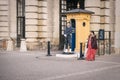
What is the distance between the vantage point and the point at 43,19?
28.5 meters

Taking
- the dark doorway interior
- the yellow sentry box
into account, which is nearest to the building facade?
the dark doorway interior

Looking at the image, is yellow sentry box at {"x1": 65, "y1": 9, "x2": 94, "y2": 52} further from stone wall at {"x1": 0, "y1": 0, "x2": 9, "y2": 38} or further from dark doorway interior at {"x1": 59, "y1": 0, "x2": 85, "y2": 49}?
stone wall at {"x1": 0, "y1": 0, "x2": 9, "y2": 38}

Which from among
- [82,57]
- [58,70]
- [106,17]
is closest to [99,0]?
[106,17]

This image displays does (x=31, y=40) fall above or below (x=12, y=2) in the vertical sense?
below

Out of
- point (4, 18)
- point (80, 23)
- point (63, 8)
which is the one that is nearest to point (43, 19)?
point (63, 8)

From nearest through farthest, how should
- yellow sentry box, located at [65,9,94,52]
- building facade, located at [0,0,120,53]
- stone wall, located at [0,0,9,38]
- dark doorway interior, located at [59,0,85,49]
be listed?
yellow sentry box, located at [65,9,94,52] → building facade, located at [0,0,120,53] → stone wall, located at [0,0,9,38] → dark doorway interior, located at [59,0,85,49]

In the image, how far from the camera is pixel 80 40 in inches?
949

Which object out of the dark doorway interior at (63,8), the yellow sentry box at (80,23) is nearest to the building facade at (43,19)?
the dark doorway interior at (63,8)

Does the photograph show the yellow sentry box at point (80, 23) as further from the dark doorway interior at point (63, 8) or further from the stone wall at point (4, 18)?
the stone wall at point (4, 18)

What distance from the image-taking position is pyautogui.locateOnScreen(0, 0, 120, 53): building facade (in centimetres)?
2791

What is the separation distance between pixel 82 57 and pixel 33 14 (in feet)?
24.7

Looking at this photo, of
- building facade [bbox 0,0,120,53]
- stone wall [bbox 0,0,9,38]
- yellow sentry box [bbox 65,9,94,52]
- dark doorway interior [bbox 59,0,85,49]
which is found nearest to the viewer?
yellow sentry box [bbox 65,9,94,52]

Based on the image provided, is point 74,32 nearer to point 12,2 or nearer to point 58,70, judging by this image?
point 12,2

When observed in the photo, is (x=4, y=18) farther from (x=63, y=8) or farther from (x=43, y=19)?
(x=63, y=8)
